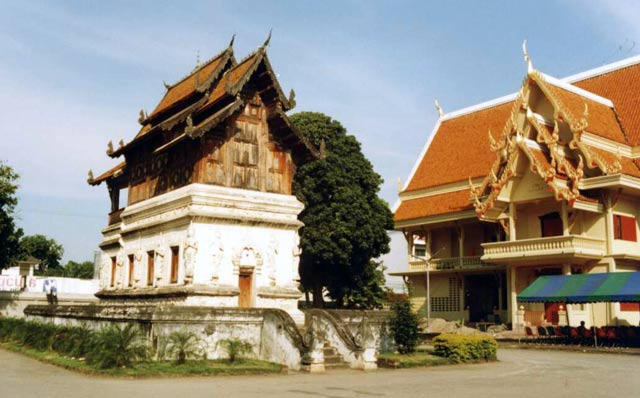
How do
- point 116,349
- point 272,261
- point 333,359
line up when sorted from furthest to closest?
1. point 272,261
2. point 333,359
3. point 116,349

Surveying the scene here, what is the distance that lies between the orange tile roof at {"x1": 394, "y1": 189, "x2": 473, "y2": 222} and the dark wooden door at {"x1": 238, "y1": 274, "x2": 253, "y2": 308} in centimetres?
1876

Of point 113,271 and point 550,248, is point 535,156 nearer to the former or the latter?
point 550,248

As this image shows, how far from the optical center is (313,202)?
39156mm

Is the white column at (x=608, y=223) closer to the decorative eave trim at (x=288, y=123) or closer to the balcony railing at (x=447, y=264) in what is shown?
the balcony railing at (x=447, y=264)

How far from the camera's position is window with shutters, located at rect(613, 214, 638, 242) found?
31656 mm

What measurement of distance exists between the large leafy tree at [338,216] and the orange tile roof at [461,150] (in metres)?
3.72

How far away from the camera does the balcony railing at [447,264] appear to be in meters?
37.7

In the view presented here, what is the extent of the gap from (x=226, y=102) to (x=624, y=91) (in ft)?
78.5

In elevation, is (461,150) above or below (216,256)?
above

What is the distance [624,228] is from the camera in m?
32.1

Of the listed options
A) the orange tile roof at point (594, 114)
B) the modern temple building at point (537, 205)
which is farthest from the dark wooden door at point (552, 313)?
the orange tile roof at point (594, 114)

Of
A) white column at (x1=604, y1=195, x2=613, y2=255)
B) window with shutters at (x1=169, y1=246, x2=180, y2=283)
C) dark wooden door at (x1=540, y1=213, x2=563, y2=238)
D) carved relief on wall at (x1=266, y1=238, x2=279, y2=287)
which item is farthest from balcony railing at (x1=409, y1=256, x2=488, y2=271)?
window with shutters at (x1=169, y1=246, x2=180, y2=283)

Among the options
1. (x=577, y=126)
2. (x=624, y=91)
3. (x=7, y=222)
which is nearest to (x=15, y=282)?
(x=7, y=222)

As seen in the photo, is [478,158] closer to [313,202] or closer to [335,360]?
[313,202]
